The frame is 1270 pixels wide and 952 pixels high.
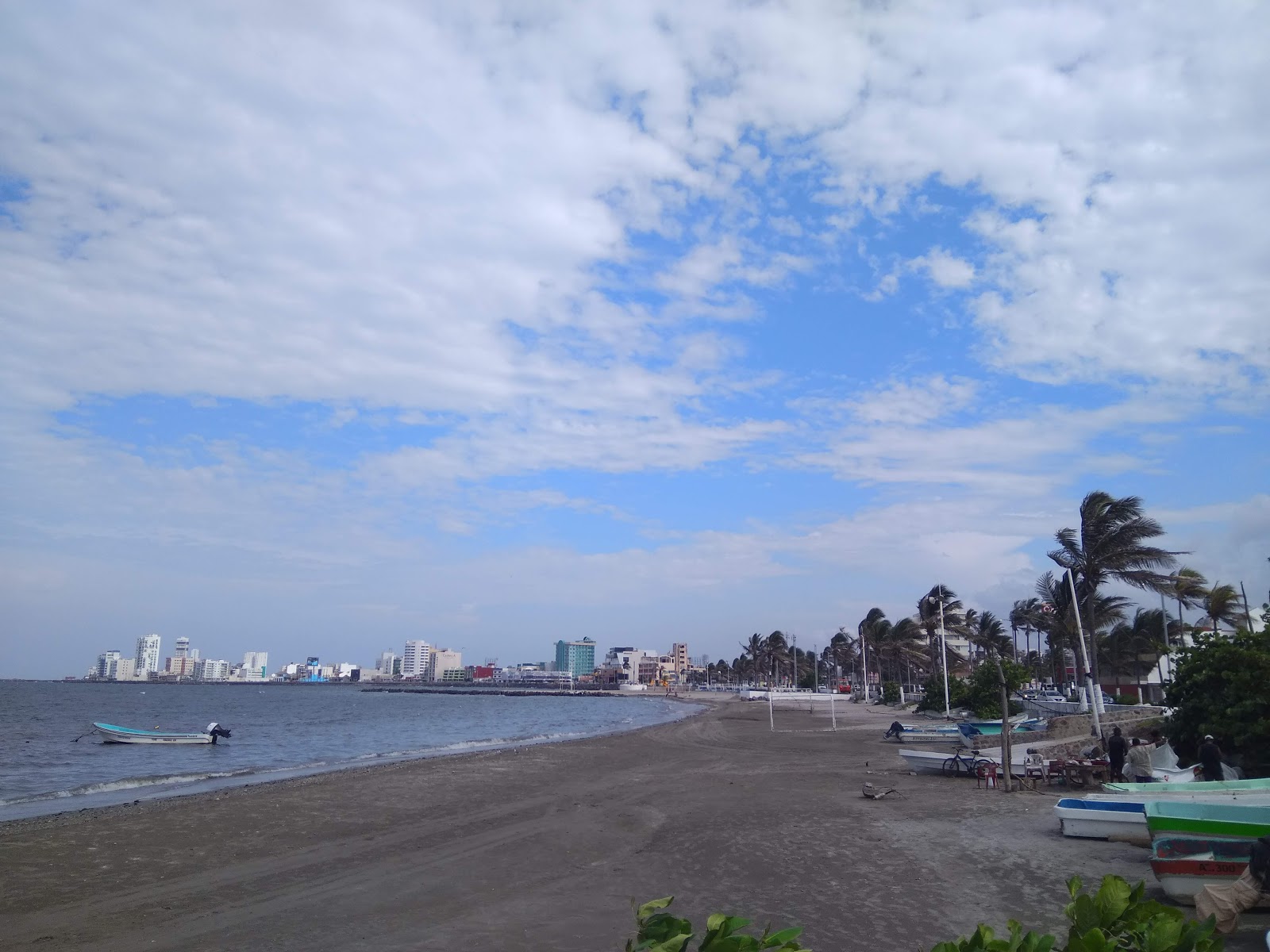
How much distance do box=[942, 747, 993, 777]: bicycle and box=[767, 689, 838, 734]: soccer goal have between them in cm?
1724

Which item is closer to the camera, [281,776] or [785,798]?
[785,798]

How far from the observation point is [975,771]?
22.5 meters

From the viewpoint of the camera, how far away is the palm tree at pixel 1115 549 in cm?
2958

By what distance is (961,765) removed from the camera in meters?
23.7

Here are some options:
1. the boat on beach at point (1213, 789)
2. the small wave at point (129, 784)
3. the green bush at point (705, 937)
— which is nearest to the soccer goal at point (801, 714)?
the small wave at point (129, 784)

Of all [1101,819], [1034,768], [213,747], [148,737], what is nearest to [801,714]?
[213,747]

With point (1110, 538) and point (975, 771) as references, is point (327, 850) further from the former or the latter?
point (1110, 538)

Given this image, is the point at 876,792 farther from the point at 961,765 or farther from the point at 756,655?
the point at 756,655

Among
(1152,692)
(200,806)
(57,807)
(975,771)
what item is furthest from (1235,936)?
(1152,692)

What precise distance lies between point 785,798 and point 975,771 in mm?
5655

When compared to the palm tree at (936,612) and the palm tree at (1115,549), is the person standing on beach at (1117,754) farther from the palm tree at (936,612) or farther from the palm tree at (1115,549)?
the palm tree at (936,612)

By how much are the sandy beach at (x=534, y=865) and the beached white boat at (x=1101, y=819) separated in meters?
0.27

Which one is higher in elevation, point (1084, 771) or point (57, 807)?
point (1084, 771)

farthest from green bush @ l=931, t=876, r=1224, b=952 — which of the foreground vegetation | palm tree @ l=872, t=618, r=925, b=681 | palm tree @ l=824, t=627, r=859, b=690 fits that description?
palm tree @ l=824, t=627, r=859, b=690
